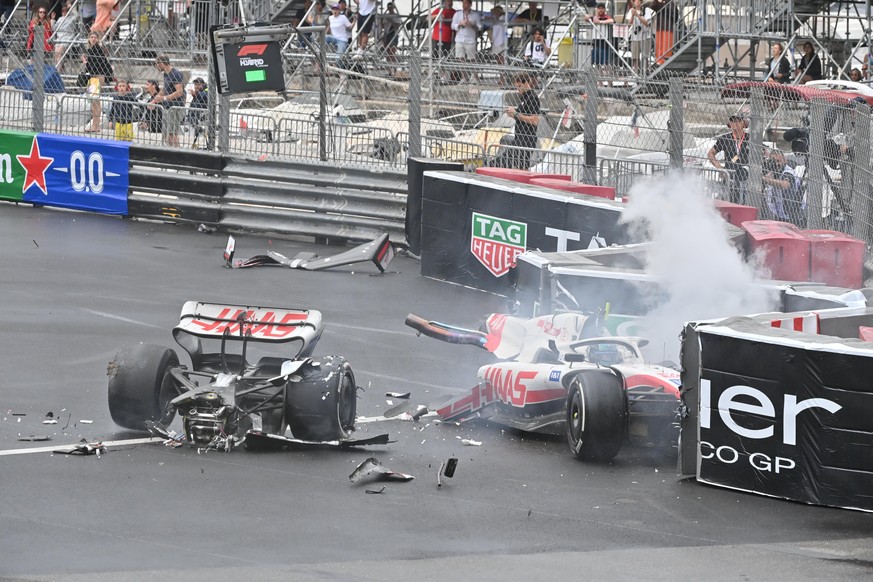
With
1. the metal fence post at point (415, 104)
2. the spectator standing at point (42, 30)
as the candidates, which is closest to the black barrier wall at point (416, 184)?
the metal fence post at point (415, 104)

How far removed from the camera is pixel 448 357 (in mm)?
11562

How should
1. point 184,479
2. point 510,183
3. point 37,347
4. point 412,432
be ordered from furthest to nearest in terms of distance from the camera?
1. point 510,183
2. point 37,347
3. point 412,432
4. point 184,479

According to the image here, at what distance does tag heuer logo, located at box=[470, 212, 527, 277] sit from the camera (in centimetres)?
1485

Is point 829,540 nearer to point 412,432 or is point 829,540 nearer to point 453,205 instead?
point 412,432

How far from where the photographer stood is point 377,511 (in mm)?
7422

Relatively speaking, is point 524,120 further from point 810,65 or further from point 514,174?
point 810,65

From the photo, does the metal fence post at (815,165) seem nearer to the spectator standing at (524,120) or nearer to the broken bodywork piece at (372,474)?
the spectator standing at (524,120)

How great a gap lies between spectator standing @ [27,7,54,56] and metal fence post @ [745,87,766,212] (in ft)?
35.0

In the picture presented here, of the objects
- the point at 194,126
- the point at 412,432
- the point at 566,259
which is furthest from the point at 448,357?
the point at 194,126

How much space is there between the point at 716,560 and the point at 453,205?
9.35 meters

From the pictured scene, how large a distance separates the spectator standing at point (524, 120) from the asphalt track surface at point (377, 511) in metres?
6.22

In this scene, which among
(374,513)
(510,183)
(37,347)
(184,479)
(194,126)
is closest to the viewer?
(374,513)

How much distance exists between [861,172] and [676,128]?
275cm

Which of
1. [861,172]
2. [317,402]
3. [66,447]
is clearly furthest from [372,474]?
[861,172]
